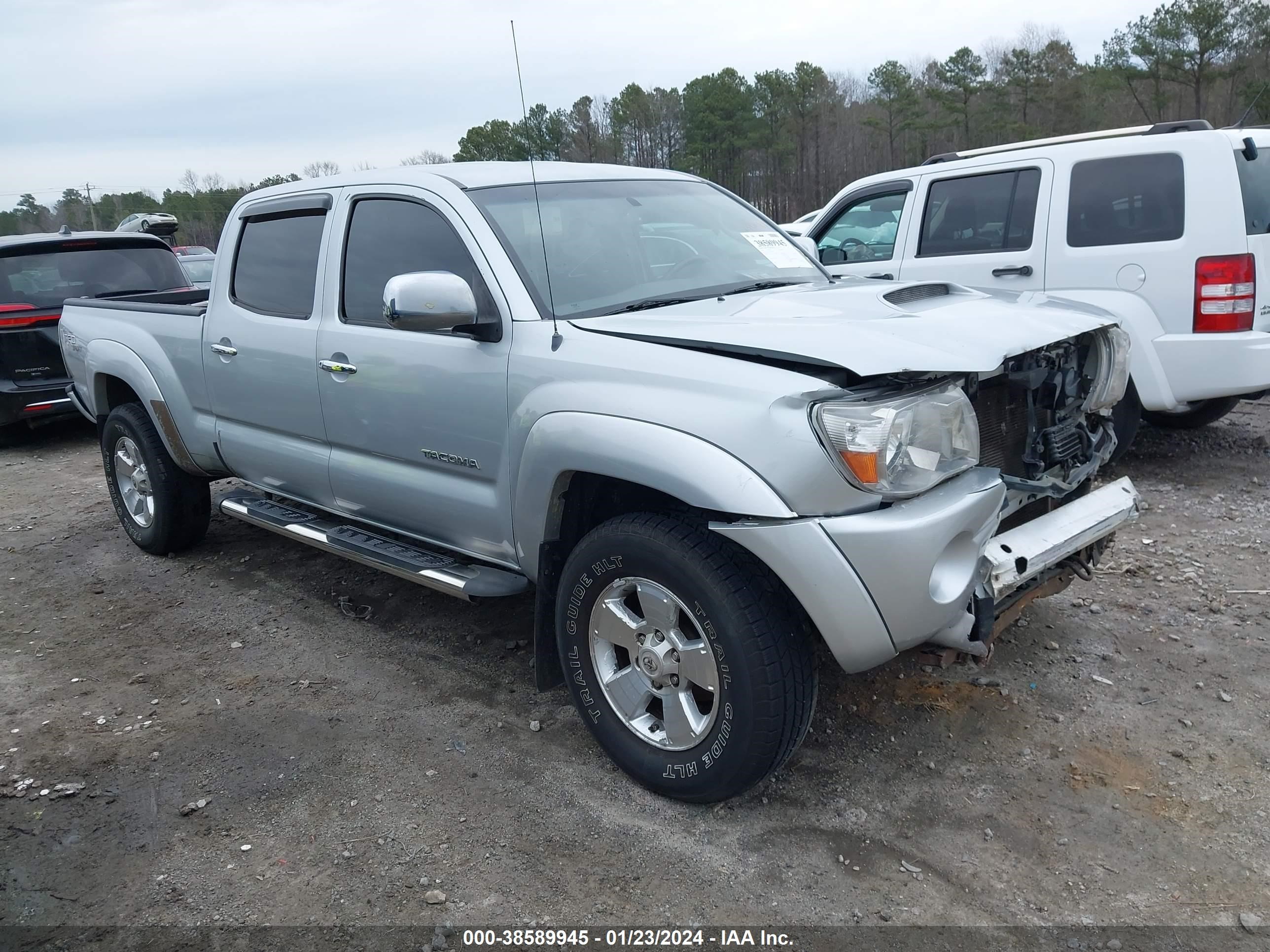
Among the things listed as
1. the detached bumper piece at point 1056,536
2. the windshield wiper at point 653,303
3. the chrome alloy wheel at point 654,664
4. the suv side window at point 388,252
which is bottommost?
the chrome alloy wheel at point 654,664

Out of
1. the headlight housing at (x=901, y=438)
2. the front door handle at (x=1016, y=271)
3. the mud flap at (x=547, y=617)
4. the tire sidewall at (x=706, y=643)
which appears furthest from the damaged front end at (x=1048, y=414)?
the front door handle at (x=1016, y=271)

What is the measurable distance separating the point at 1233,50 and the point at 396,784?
29131 mm

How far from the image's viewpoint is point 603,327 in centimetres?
302

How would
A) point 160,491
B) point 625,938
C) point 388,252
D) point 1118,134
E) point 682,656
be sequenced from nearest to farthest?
point 625,938, point 682,656, point 388,252, point 160,491, point 1118,134

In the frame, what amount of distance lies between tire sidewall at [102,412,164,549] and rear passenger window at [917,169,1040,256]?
501 centimetres

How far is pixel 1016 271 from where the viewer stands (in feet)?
19.9

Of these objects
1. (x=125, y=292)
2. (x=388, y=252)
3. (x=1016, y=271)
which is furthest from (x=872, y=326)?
(x=125, y=292)

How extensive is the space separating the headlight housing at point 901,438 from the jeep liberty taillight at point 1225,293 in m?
3.50

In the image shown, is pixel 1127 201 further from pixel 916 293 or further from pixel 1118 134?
pixel 916 293

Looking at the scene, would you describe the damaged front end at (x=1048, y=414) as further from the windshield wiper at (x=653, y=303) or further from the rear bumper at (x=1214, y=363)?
the rear bumper at (x=1214, y=363)

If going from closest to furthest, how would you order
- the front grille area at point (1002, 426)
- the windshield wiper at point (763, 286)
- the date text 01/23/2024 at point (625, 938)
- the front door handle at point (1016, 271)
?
the date text 01/23/2024 at point (625, 938) < the front grille area at point (1002, 426) < the windshield wiper at point (763, 286) < the front door handle at point (1016, 271)

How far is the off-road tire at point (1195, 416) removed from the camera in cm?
635

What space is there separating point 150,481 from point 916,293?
4.18 metres

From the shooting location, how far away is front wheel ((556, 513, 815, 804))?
262cm
